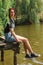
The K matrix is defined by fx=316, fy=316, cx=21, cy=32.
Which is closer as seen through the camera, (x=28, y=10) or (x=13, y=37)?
(x=13, y=37)

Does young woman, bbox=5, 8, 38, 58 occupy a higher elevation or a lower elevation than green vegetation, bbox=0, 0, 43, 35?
higher

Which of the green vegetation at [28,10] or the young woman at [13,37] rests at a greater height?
the young woman at [13,37]

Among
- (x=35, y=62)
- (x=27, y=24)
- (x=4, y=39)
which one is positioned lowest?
(x=27, y=24)

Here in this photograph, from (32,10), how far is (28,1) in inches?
65.3

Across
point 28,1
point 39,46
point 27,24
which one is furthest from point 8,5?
point 27,24

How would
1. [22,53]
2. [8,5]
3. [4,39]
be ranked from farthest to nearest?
[8,5] → [22,53] → [4,39]

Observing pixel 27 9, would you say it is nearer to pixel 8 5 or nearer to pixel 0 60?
pixel 8 5

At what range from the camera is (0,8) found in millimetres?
17516

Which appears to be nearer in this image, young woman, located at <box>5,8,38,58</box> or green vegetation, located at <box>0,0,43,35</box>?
young woman, located at <box>5,8,38,58</box>

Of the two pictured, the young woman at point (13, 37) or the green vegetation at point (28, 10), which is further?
the green vegetation at point (28, 10)

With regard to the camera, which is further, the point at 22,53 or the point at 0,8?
the point at 0,8

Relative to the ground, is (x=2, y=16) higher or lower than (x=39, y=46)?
higher

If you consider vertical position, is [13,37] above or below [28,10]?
above

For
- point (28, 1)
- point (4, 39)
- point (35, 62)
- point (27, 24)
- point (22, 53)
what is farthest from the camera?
point (27, 24)
